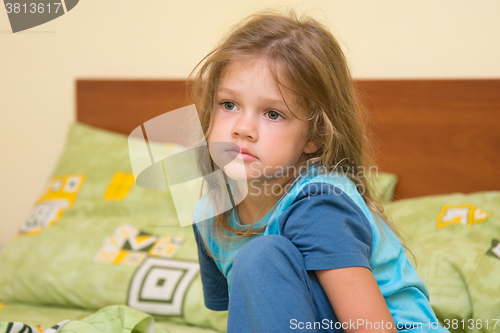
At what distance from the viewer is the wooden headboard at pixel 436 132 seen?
120cm

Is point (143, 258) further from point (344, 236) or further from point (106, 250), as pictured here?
point (344, 236)

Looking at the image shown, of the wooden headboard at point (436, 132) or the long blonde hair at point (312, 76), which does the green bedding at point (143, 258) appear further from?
the long blonde hair at point (312, 76)

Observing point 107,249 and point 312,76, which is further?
point 107,249

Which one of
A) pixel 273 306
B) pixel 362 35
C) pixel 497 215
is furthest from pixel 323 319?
pixel 362 35

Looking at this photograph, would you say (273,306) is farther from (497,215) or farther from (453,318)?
(497,215)

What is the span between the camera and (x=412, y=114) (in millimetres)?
1287

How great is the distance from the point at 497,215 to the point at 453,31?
0.52m

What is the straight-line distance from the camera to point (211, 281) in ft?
2.97

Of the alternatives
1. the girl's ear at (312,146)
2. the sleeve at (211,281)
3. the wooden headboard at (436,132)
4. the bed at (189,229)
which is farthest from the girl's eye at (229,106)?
the wooden headboard at (436,132)

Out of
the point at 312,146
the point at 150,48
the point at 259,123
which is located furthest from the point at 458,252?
the point at 150,48

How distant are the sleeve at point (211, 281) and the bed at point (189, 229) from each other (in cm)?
7

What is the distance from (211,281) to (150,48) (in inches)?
39.6

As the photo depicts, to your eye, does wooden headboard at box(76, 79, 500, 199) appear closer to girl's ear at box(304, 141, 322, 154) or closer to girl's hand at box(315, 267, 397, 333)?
girl's ear at box(304, 141, 322, 154)

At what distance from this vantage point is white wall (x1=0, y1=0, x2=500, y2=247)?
4.05ft
